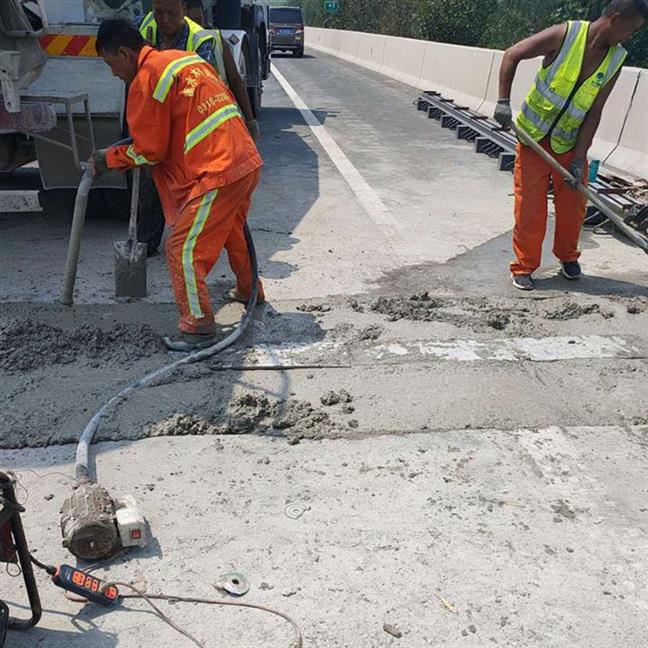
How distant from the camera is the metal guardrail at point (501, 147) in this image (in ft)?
19.2

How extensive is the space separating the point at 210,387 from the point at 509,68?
288 cm

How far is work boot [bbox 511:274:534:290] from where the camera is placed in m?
4.99

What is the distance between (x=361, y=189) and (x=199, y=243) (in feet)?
13.2

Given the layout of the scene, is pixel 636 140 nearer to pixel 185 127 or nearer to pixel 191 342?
pixel 185 127

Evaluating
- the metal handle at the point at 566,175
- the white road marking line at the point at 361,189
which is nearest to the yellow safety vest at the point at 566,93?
the metal handle at the point at 566,175

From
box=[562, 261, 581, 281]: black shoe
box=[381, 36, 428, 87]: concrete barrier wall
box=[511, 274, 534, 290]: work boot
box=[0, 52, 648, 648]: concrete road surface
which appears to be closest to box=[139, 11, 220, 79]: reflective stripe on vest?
box=[0, 52, 648, 648]: concrete road surface

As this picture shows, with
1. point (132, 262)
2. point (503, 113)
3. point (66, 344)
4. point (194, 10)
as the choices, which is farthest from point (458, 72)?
point (66, 344)

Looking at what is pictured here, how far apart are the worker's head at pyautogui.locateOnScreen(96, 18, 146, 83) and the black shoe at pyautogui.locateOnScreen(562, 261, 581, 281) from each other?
316 cm

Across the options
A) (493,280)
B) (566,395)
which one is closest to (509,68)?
(493,280)

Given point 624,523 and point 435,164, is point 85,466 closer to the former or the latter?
point 624,523

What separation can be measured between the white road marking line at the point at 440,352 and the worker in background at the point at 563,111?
96 centimetres

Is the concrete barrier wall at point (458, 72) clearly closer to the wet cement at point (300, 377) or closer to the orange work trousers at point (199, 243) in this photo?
the wet cement at point (300, 377)

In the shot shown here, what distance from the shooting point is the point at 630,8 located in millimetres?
4363

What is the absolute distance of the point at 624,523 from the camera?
2730mm
